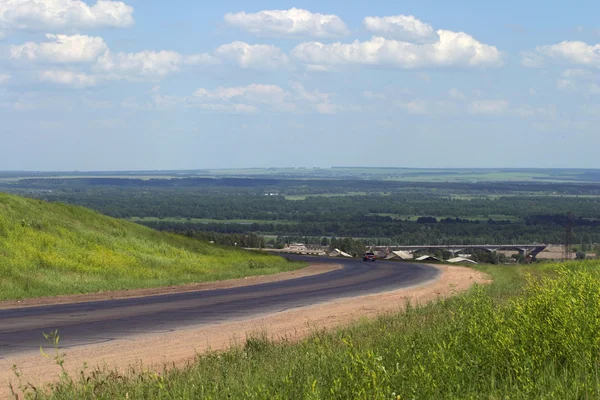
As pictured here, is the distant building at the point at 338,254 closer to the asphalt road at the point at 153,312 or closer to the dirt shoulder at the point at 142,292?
the dirt shoulder at the point at 142,292

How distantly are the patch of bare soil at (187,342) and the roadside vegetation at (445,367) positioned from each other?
1.94 metres

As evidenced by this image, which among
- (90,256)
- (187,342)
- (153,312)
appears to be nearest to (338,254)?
(90,256)

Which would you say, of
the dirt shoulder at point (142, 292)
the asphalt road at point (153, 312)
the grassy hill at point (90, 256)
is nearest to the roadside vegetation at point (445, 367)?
the asphalt road at point (153, 312)

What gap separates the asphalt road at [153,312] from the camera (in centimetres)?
1688

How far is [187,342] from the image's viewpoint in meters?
16.3

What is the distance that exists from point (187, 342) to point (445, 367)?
849cm

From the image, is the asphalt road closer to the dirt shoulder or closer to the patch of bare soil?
the patch of bare soil

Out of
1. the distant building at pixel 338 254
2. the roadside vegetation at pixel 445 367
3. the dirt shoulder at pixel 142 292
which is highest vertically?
the roadside vegetation at pixel 445 367

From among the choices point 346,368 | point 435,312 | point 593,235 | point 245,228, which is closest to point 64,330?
point 435,312

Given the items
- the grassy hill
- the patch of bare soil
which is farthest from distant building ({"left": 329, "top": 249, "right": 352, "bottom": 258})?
the patch of bare soil

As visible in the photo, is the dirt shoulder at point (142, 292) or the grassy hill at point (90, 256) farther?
the grassy hill at point (90, 256)

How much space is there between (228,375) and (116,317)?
10970 millimetres

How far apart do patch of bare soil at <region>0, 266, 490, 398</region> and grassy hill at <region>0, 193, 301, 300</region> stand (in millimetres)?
9365

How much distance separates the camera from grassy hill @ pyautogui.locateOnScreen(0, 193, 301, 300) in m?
30.2
